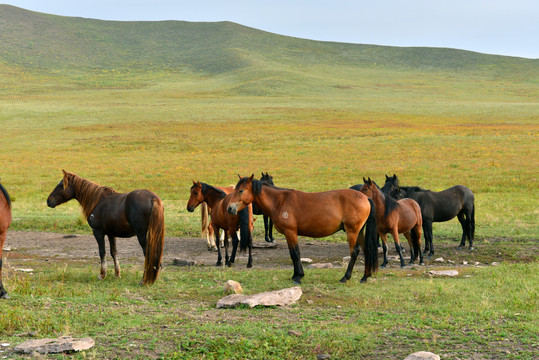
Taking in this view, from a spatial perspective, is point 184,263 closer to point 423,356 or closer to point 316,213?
point 316,213

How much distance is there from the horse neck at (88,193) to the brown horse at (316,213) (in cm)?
283

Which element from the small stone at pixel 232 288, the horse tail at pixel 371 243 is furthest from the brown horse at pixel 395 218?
the small stone at pixel 232 288

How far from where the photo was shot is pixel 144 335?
7.19 metres

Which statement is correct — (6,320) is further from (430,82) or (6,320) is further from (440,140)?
(430,82)

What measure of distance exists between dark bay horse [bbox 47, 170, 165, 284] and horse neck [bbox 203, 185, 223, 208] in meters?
3.55

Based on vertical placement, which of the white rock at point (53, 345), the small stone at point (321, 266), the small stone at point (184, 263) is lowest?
the small stone at point (184, 263)

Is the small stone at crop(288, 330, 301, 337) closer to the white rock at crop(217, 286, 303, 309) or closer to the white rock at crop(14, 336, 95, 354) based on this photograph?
the white rock at crop(217, 286, 303, 309)

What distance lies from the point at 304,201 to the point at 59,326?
17.4 feet

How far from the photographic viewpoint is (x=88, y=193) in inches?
470

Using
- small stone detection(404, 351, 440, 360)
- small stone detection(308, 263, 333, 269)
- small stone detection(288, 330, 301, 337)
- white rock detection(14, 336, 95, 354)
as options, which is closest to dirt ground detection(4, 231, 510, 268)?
small stone detection(308, 263, 333, 269)

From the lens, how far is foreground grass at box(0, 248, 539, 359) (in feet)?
22.4

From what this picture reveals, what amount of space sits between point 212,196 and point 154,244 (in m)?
4.39

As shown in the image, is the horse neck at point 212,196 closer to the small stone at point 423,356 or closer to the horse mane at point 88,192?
the horse mane at point 88,192

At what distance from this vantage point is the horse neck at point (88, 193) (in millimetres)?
11695
